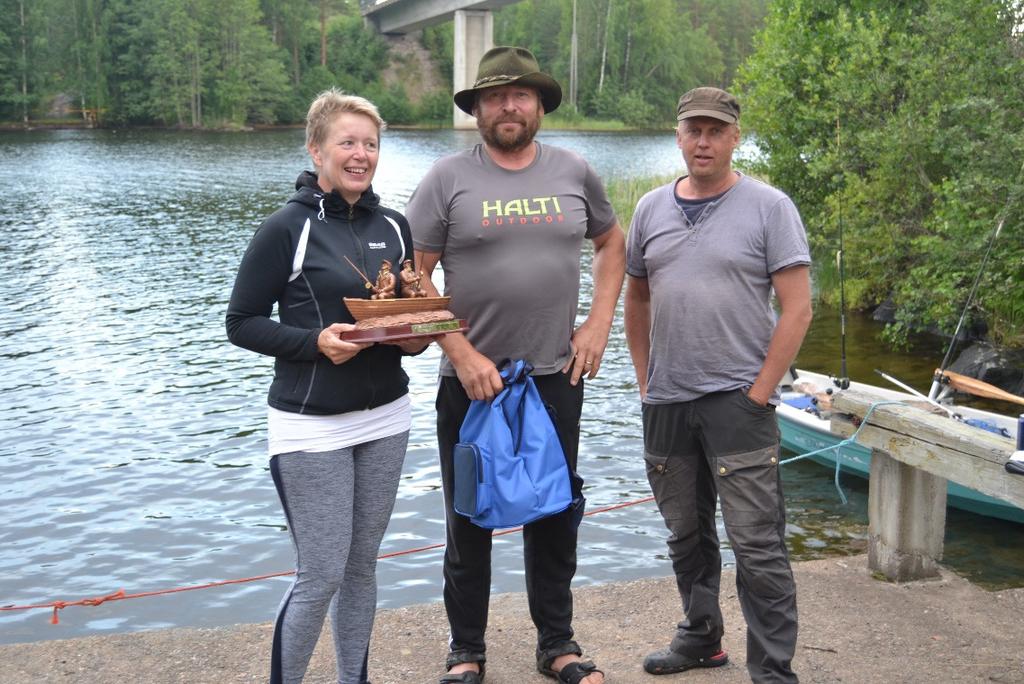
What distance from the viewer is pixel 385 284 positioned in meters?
3.53

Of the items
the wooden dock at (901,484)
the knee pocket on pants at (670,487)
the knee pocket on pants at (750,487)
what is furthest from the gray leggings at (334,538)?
the wooden dock at (901,484)

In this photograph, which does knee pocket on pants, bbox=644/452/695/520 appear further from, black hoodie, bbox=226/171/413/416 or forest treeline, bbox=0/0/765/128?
forest treeline, bbox=0/0/765/128

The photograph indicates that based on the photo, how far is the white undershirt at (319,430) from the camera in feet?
11.4

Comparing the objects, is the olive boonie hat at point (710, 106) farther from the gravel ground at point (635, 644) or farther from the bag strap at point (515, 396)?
the gravel ground at point (635, 644)

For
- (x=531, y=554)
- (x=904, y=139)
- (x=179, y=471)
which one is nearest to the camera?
(x=531, y=554)

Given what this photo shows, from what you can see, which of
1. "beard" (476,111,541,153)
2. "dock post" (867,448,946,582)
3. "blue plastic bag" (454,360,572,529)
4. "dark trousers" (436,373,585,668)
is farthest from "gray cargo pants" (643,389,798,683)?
"dock post" (867,448,946,582)

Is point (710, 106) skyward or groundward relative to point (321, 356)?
skyward

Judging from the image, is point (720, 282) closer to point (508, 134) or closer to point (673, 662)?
point (508, 134)

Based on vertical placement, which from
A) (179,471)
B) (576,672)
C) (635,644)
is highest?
(576,672)

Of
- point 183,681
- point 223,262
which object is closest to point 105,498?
point 183,681

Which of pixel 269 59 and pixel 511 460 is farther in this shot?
pixel 269 59

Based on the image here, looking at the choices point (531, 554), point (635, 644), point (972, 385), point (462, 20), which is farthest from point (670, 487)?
point (462, 20)

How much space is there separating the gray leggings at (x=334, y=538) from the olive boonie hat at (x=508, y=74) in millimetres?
1216

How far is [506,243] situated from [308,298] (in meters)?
0.76
